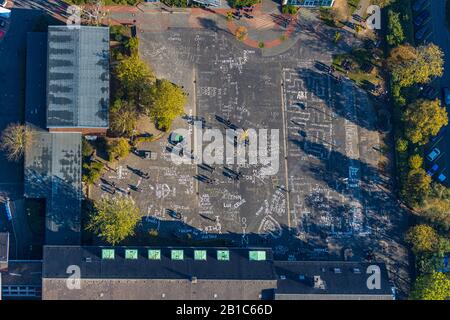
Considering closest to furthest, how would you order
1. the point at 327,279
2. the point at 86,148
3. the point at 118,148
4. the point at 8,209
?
the point at 327,279 < the point at 8,209 < the point at 118,148 < the point at 86,148

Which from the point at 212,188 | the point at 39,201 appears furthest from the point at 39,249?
the point at 212,188

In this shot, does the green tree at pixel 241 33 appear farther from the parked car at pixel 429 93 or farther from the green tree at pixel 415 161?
the green tree at pixel 415 161

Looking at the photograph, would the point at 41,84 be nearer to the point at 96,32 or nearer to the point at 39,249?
the point at 96,32

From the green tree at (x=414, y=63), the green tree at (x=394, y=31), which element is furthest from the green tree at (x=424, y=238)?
the green tree at (x=394, y=31)

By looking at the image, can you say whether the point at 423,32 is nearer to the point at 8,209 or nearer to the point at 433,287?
the point at 433,287

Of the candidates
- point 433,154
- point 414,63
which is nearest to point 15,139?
point 414,63

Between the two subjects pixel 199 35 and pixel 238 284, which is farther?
pixel 199 35

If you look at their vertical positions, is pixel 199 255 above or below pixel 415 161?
below
